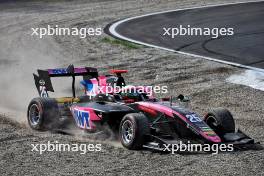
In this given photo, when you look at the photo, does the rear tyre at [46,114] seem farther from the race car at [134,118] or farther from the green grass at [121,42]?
the green grass at [121,42]

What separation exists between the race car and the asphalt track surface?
591 centimetres

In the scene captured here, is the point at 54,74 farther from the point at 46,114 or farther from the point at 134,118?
the point at 134,118

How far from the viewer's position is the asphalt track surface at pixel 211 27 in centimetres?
1856

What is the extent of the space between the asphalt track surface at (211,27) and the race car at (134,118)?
5.91 metres

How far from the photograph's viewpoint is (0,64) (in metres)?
19.0

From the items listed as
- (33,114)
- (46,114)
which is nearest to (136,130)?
(46,114)

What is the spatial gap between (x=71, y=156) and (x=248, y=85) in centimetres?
Result: 635

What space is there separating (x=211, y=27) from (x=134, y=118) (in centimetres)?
1300

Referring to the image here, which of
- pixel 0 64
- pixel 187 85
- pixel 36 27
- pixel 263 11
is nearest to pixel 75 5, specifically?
pixel 36 27

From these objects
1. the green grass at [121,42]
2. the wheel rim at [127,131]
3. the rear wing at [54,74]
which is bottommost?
the wheel rim at [127,131]

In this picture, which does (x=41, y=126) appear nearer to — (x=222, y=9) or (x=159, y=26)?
(x=159, y=26)

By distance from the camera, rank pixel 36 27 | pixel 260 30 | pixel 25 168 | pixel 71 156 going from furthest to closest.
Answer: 1. pixel 36 27
2. pixel 260 30
3. pixel 71 156
4. pixel 25 168

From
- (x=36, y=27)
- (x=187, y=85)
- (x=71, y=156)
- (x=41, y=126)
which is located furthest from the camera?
(x=36, y=27)

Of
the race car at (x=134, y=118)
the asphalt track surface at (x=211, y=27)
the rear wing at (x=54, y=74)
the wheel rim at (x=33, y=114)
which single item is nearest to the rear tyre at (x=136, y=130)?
the race car at (x=134, y=118)
